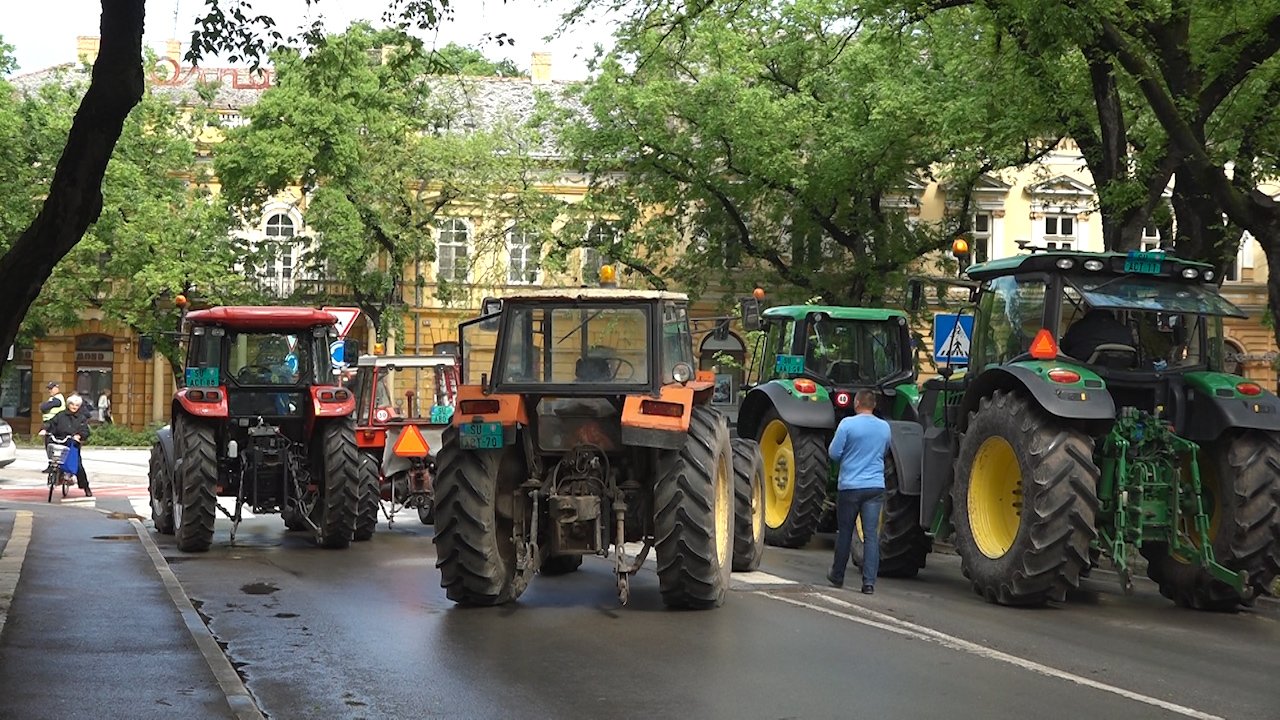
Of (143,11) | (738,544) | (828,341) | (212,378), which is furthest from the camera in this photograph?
(828,341)

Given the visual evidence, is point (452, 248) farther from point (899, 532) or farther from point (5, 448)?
point (899, 532)

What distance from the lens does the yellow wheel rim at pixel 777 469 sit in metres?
19.2

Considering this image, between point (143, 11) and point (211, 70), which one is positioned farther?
point (211, 70)

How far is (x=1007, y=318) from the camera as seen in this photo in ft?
46.8

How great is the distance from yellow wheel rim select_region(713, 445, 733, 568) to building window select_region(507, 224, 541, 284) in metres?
30.0

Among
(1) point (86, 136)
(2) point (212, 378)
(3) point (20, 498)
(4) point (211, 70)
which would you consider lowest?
(3) point (20, 498)

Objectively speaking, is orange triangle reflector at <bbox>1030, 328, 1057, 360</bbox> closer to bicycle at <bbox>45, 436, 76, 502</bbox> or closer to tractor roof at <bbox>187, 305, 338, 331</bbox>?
tractor roof at <bbox>187, 305, 338, 331</bbox>

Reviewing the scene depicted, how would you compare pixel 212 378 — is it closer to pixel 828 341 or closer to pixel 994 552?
pixel 828 341

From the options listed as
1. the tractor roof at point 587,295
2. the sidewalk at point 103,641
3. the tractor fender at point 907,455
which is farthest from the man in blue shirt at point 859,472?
the sidewalk at point 103,641

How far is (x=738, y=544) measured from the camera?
1520 centimetres

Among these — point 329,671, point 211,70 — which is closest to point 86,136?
point 329,671

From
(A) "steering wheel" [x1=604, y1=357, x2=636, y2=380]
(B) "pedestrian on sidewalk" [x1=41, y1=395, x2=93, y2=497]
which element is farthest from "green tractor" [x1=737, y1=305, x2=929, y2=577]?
(B) "pedestrian on sidewalk" [x1=41, y1=395, x2=93, y2=497]

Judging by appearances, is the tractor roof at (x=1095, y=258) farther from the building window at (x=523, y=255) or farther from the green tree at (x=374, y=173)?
the green tree at (x=374, y=173)

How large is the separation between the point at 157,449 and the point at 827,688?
13201mm
